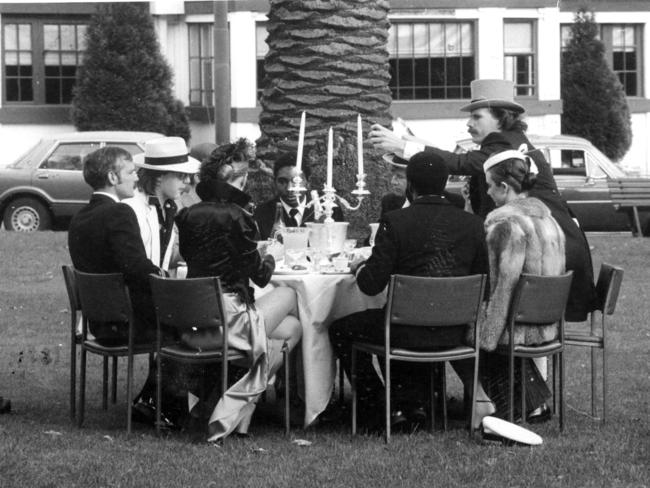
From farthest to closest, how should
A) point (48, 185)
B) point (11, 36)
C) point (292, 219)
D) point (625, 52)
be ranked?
1. point (625, 52)
2. point (11, 36)
3. point (48, 185)
4. point (292, 219)

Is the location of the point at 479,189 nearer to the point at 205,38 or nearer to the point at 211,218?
the point at 211,218

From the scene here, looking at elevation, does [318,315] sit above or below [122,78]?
below

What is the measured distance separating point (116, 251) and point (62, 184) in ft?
49.4

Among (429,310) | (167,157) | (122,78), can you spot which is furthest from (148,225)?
(122,78)

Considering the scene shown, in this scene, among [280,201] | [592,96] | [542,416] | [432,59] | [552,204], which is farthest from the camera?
[432,59]

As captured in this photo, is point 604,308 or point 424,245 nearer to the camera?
point 424,245

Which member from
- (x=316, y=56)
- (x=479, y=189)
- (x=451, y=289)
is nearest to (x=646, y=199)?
(x=316, y=56)

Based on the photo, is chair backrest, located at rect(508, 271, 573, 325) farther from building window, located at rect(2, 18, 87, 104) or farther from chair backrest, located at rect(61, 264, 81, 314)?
building window, located at rect(2, 18, 87, 104)

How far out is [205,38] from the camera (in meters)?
32.7

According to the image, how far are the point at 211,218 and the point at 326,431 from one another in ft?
4.53

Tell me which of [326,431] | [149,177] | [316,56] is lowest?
[326,431]

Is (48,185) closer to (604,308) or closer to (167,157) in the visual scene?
(167,157)

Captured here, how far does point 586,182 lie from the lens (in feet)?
78.2

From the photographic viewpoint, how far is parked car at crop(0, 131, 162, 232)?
2311cm
